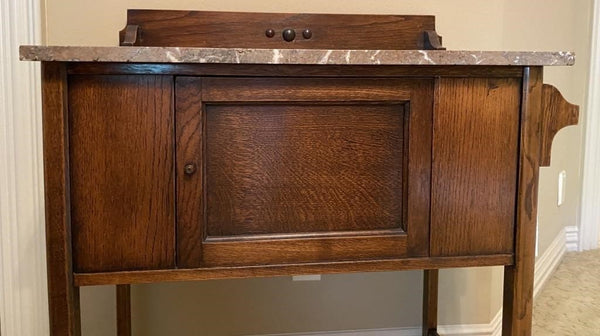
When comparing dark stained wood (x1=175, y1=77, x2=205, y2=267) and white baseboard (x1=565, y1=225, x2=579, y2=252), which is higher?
dark stained wood (x1=175, y1=77, x2=205, y2=267)

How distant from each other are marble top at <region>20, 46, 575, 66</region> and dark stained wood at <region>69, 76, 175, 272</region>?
0.04 metres

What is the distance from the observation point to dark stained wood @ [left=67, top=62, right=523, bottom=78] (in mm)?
876

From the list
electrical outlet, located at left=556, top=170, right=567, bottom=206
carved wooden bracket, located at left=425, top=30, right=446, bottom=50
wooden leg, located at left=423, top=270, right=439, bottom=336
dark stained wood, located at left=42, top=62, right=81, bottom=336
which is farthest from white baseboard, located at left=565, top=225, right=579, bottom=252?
dark stained wood, located at left=42, top=62, right=81, bottom=336

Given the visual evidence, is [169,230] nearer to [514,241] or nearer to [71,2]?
[514,241]

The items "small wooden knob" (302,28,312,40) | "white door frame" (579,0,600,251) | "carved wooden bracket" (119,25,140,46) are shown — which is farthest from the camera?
"white door frame" (579,0,600,251)

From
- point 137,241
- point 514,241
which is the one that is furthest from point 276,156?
point 514,241

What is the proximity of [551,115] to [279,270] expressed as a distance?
56 cm

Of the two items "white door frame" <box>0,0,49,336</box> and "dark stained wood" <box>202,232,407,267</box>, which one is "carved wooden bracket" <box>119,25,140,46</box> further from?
"dark stained wood" <box>202,232,407,267</box>

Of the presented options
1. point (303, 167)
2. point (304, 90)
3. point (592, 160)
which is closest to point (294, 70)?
point (304, 90)

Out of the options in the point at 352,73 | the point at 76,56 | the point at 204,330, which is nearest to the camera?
the point at 76,56

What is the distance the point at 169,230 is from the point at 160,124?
17cm

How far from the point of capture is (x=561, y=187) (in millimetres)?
2232

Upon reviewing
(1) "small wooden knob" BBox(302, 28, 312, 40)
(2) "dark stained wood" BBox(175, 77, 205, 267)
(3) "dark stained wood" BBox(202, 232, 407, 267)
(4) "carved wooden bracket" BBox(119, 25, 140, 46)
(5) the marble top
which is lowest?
(3) "dark stained wood" BBox(202, 232, 407, 267)

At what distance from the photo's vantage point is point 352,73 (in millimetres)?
943
